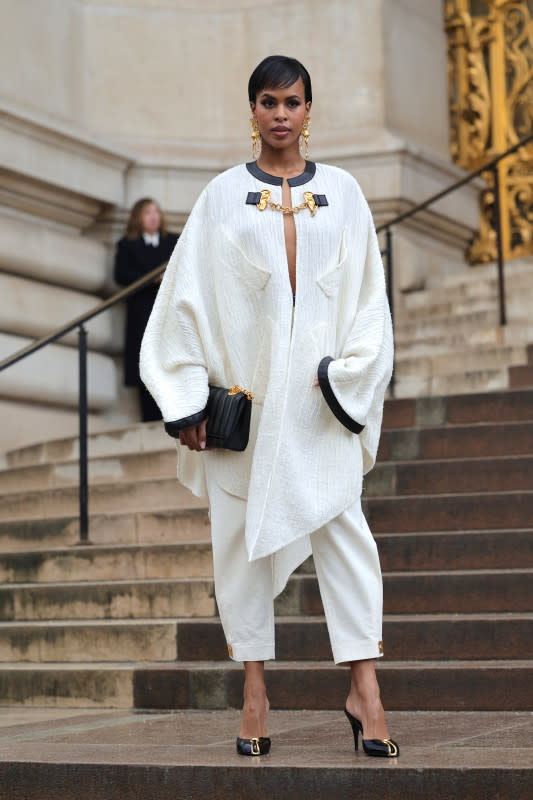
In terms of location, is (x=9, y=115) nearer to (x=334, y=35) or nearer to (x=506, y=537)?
(x=334, y=35)

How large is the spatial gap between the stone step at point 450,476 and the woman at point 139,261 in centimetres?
314

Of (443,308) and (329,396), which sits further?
(443,308)

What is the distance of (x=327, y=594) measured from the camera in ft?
13.4

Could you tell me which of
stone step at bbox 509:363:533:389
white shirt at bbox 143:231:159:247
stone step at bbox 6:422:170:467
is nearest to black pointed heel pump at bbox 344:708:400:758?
stone step at bbox 509:363:533:389

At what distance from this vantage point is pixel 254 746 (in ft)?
13.5

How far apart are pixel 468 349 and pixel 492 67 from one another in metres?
3.92

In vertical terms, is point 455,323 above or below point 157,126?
below

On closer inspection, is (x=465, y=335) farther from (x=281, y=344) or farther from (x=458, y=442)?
(x=281, y=344)

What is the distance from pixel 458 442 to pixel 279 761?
3.30m

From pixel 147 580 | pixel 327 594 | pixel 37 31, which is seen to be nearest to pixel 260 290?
pixel 327 594

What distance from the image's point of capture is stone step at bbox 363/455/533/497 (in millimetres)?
6602

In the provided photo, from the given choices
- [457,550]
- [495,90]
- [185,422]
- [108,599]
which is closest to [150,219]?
[495,90]

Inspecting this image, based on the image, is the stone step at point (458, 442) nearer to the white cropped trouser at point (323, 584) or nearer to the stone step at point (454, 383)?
the stone step at point (454, 383)

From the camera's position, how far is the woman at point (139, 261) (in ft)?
32.0
